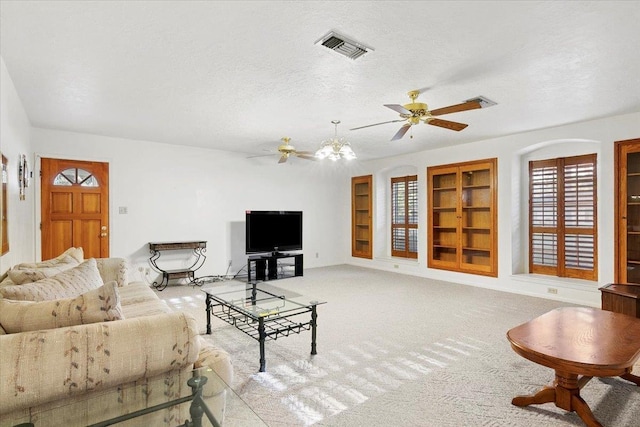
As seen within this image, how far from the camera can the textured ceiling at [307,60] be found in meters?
2.23

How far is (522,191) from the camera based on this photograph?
5.96 m

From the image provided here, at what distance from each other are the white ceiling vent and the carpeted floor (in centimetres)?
253

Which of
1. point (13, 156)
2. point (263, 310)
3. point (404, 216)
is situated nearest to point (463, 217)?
point (404, 216)

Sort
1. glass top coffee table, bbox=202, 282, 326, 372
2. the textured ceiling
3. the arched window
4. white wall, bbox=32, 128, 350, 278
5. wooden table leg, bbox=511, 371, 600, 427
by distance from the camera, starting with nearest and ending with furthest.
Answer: wooden table leg, bbox=511, 371, 600, 427
the textured ceiling
glass top coffee table, bbox=202, 282, 326, 372
the arched window
white wall, bbox=32, 128, 350, 278

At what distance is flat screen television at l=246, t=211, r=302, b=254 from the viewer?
679cm

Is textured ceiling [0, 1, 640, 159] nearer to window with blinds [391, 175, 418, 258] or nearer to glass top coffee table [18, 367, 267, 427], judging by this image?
glass top coffee table [18, 367, 267, 427]

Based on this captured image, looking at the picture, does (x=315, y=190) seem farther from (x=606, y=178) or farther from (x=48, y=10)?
(x=48, y=10)

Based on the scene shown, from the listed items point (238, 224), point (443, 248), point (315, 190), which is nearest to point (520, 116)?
point (443, 248)

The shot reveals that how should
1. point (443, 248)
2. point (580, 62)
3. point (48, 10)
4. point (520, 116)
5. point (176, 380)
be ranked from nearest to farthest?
point (176, 380)
point (48, 10)
point (580, 62)
point (520, 116)
point (443, 248)

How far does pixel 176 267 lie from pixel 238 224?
1432 mm

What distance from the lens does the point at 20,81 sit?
3336 mm

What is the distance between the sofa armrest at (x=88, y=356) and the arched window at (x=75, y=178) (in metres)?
4.83

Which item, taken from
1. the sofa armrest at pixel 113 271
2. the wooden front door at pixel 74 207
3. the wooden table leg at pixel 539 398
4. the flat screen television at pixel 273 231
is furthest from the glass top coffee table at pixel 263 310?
the wooden front door at pixel 74 207

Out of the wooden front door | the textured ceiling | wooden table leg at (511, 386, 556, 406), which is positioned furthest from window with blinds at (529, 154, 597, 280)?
the wooden front door
